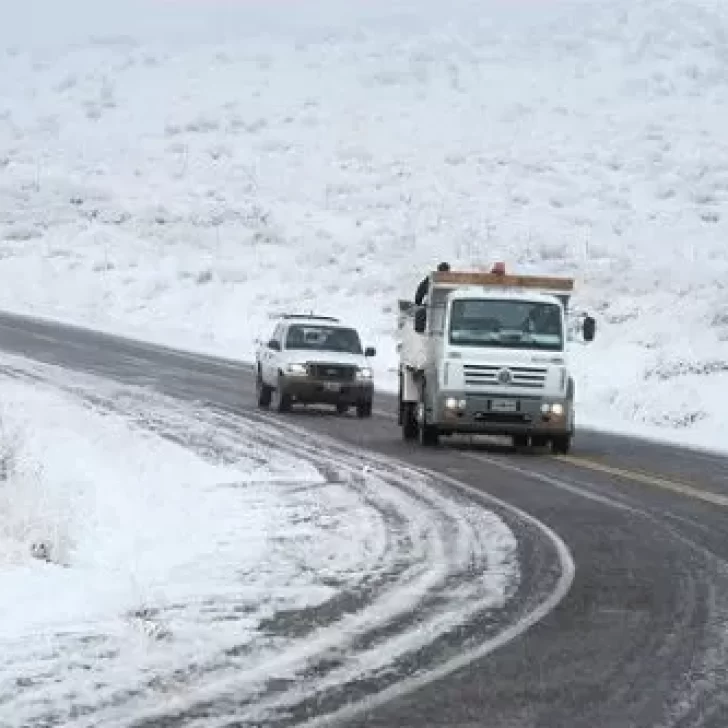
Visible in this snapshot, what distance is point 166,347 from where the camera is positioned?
38594mm

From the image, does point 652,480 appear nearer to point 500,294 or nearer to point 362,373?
point 500,294

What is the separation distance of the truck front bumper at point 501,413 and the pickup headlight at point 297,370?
5.65 meters

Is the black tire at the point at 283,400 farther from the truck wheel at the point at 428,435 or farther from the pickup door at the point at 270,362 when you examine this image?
the truck wheel at the point at 428,435

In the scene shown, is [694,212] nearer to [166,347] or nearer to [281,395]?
[166,347]

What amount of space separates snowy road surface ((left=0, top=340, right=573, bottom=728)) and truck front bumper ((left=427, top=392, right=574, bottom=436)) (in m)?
2.52

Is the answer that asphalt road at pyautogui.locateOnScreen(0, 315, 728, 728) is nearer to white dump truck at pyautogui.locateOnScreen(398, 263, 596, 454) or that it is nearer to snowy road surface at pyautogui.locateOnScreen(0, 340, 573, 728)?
snowy road surface at pyautogui.locateOnScreen(0, 340, 573, 728)

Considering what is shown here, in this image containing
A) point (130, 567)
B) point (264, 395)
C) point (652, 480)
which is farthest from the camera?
point (264, 395)

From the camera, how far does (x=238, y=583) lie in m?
9.21

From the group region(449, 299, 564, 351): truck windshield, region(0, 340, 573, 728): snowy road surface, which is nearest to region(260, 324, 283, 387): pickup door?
region(449, 299, 564, 351): truck windshield

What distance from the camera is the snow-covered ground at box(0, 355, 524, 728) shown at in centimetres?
652

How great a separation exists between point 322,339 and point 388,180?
106ft

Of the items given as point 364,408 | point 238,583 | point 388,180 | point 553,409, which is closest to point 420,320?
point 553,409

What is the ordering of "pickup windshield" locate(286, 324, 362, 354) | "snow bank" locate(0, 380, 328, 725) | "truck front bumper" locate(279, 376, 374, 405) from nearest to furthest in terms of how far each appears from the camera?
"snow bank" locate(0, 380, 328, 725) → "truck front bumper" locate(279, 376, 374, 405) → "pickup windshield" locate(286, 324, 362, 354)

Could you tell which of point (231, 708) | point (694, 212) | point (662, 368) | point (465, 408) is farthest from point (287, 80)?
point (231, 708)
